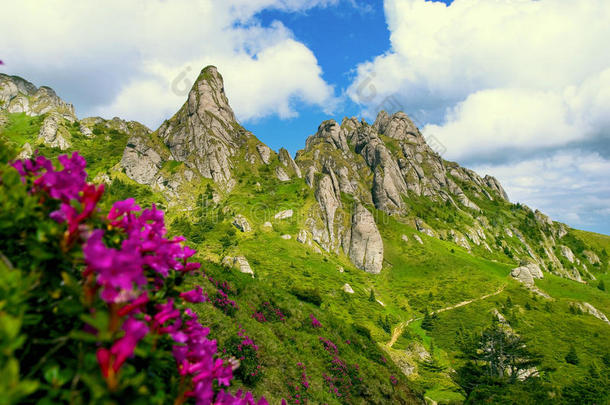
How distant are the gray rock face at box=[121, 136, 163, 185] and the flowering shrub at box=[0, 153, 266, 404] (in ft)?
403

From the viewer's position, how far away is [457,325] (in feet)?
218

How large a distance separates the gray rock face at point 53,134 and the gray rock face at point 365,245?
405 feet

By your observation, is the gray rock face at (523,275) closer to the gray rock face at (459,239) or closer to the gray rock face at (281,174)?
the gray rock face at (459,239)

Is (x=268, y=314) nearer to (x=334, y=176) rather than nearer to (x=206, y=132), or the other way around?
(x=334, y=176)

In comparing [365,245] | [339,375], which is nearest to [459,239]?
[365,245]

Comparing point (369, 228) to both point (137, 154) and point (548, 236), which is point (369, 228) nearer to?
point (137, 154)

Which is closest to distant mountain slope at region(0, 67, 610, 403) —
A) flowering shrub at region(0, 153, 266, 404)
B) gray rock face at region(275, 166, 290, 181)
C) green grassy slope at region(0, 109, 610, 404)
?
green grassy slope at region(0, 109, 610, 404)

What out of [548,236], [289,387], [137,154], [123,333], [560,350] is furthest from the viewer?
[548,236]

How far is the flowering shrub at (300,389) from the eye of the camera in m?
10.1

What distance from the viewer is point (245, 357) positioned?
31.3 feet

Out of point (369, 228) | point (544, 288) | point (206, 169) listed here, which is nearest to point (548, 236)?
point (544, 288)

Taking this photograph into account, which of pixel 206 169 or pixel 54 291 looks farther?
pixel 206 169

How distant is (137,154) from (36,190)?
426 feet

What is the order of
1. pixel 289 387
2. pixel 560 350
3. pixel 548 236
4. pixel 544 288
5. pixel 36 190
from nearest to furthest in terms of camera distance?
pixel 36 190 < pixel 289 387 < pixel 560 350 < pixel 544 288 < pixel 548 236
